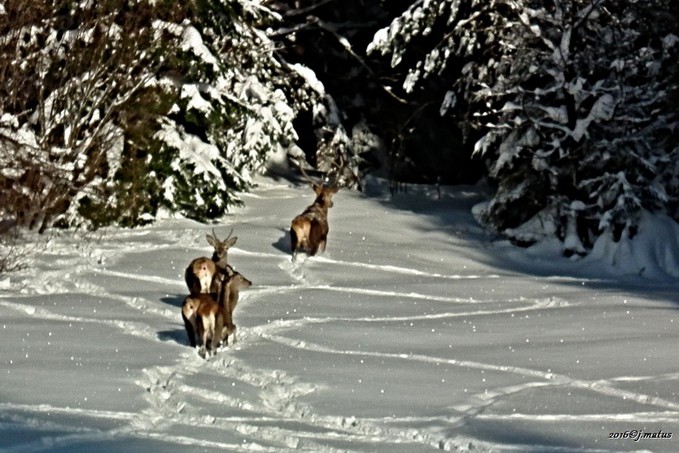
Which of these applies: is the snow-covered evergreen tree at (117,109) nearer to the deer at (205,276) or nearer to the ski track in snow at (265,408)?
the deer at (205,276)

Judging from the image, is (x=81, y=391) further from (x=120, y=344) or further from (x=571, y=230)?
(x=571, y=230)

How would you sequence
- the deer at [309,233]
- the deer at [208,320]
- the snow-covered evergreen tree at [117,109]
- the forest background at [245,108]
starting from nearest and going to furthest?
1. the deer at [208,320]
2. the deer at [309,233]
3. the snow-covered evergreen tree at [117,109]
4. the forest background at [245,108]

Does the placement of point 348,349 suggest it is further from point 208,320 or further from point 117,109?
point 117,109

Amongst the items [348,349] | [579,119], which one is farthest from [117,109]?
[348,349]

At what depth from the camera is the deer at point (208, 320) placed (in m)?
10.5

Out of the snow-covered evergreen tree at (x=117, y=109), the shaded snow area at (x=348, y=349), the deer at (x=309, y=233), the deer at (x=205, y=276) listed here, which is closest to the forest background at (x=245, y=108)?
the snow-covered evergreen tree at (x=117, y=109)

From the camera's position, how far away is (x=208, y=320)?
34.3 ft

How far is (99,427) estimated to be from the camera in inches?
310

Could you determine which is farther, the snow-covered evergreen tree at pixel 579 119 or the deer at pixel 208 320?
the snow-covered evergreen tree at pixel 579 119

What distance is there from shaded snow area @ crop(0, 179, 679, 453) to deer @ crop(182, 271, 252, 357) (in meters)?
0.13

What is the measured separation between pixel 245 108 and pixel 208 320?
10.0 metres

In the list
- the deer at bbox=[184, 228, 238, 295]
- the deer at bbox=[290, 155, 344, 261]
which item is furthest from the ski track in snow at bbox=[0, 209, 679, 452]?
the deer at bbox=[290, 155, 344, 261]

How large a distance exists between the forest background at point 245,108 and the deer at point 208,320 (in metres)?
5.63

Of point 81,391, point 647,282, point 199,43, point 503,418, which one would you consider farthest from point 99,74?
point 503,418
